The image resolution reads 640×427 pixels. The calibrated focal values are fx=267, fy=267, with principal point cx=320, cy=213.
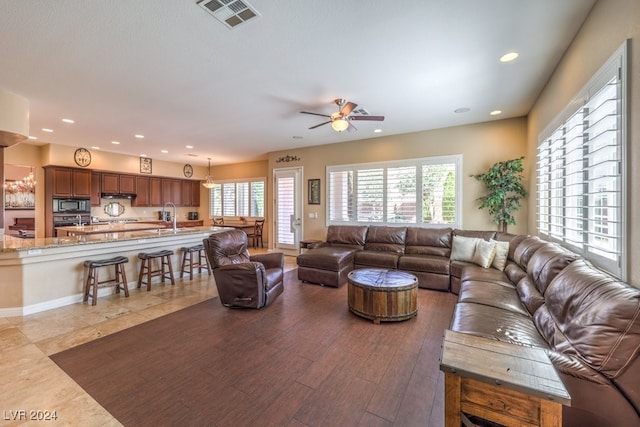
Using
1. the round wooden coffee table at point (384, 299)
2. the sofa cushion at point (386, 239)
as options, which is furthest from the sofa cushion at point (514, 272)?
the sofa cushion at point (386, 239)

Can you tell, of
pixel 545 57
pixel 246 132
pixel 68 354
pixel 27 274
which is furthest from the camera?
pixel 246 132

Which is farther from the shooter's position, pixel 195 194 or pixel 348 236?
pixel 195 194

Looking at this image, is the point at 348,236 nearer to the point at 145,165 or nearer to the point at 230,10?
the point at 230,10

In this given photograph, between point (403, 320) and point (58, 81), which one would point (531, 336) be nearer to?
point (403, 320)

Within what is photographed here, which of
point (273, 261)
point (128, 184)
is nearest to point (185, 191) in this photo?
point (128, 184)

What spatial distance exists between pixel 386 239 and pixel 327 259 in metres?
1.49

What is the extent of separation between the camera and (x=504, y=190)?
4.70 metres

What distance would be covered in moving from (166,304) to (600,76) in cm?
528

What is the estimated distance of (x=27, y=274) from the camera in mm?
3436

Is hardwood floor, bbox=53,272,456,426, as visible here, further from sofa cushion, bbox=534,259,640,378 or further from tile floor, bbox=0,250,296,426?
sofa cushion, bbox=534,259,640,378

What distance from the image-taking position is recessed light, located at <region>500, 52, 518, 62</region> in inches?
111

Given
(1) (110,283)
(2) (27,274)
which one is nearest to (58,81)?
(2) (27,274)

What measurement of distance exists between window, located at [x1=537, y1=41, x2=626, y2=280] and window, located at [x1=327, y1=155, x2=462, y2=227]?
1.87 m

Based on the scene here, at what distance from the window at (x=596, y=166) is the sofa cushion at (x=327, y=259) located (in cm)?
294
